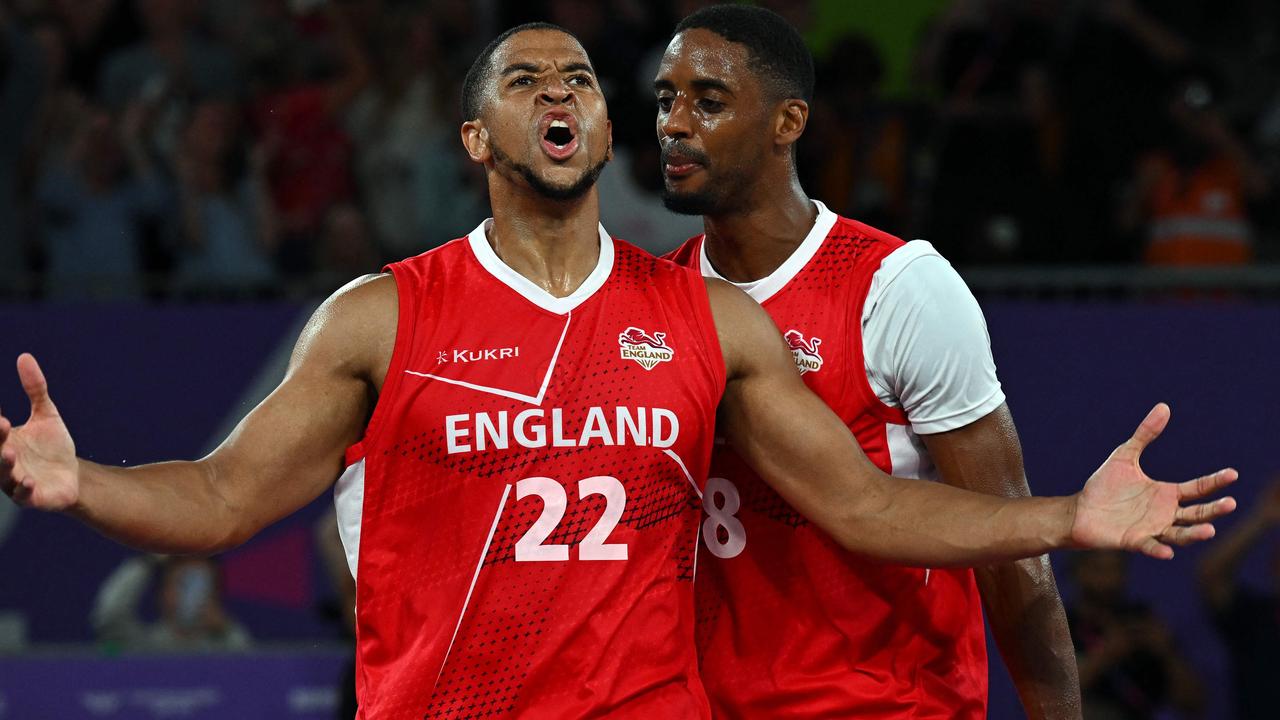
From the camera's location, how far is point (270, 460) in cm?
399

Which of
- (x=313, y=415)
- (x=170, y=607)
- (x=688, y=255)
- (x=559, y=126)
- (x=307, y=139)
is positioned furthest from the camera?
(x=307, y=139)

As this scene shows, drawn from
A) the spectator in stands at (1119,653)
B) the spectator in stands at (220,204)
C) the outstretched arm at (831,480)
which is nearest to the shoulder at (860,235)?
the outstretched arm at (831,480)

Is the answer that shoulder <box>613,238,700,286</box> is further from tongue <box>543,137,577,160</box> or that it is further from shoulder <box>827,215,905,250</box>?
shoulder <box>827,215,905,250</box>

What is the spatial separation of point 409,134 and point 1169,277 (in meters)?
4.03

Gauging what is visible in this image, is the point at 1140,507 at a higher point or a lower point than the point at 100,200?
higher

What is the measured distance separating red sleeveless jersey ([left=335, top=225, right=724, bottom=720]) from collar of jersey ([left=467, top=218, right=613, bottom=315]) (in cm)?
4

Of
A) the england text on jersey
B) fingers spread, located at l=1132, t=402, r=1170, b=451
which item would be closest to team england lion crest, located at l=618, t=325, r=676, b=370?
the england text on jersey

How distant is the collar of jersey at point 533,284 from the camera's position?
4238 mm

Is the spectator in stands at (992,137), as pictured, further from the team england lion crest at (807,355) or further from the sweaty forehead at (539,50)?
the sweaty forehead at (539,50)

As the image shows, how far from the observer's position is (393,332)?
161 inches

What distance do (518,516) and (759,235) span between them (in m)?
1.18

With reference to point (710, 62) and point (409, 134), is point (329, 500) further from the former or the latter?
point (710, 62)

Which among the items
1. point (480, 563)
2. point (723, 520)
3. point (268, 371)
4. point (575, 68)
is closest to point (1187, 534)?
point (723, 520)

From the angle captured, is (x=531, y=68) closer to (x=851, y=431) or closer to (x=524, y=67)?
(x=524, y=67)
